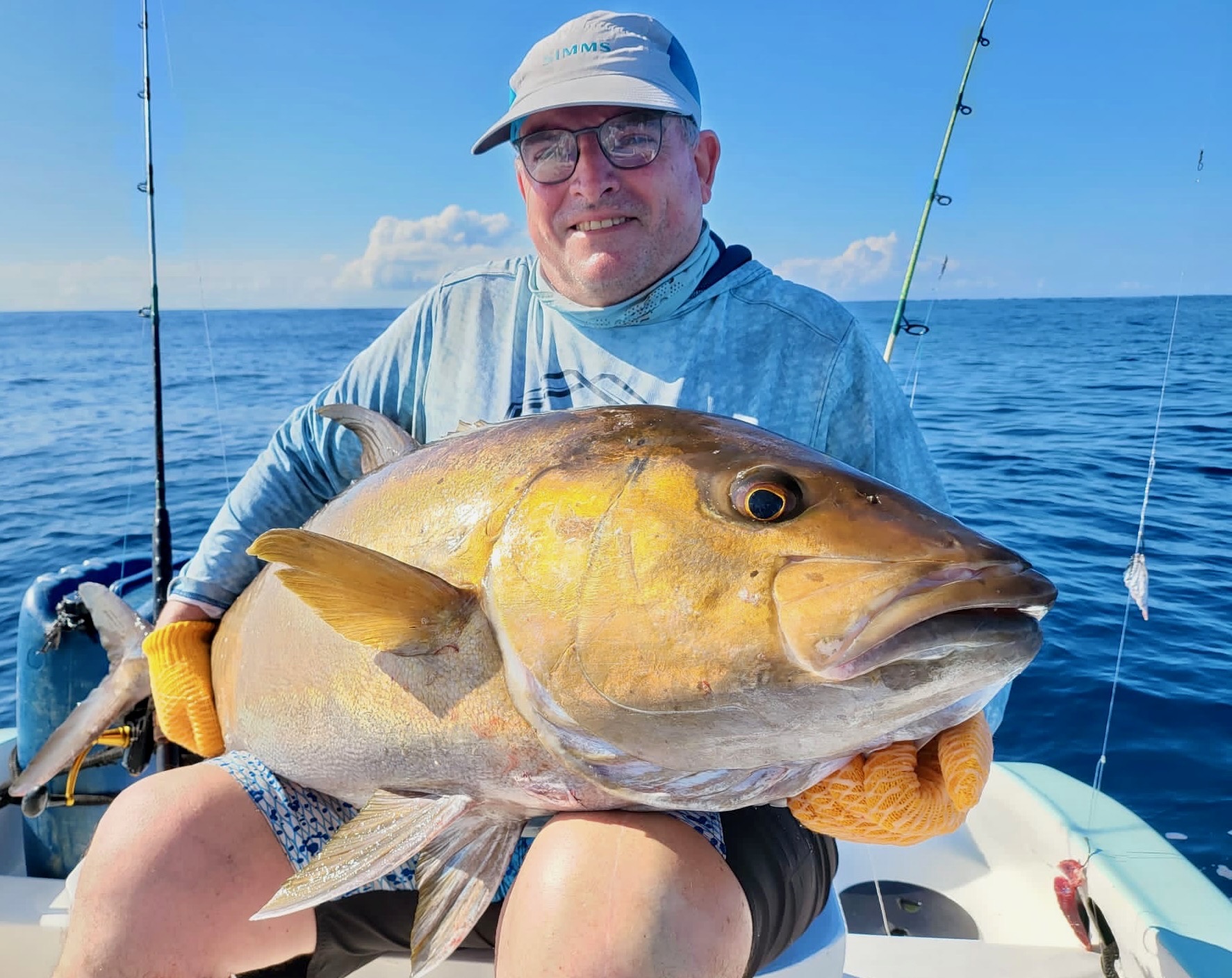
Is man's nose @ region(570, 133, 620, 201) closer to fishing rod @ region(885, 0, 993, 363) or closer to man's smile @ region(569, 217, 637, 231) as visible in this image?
man's smile @ region(569, 217, 637, 231)

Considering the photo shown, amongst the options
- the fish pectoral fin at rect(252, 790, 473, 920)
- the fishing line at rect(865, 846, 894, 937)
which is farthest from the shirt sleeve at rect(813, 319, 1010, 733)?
the fishing line at rect(865, 846, 894, 937)

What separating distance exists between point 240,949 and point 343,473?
1.19 m

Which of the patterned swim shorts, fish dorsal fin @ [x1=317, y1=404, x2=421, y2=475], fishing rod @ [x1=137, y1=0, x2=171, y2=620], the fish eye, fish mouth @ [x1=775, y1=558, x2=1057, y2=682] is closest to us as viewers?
fish mouth @ [x1=775, y1=558, x2=1057, y2=682]

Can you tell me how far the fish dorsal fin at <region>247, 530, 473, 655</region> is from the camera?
1.28 meters

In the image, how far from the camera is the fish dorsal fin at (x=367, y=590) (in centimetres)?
128

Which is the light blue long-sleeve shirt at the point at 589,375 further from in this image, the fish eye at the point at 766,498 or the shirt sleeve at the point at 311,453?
the fish eye at the point at 766,498

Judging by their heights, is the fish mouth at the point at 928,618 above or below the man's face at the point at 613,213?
below

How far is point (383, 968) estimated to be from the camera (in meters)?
2.05

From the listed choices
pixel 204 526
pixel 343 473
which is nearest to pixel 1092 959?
pixel 343 473

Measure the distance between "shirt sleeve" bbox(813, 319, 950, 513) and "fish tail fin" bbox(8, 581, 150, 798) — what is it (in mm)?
1837

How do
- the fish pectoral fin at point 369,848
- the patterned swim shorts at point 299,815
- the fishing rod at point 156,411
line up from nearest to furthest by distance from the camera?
1. the fish pectoral fin at point 369,848
2. the patterned swim shorts at point 299,815
3. the fishing rod at point 156,411

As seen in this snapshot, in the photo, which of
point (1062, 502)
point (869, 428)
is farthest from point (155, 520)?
point (1062, 502)

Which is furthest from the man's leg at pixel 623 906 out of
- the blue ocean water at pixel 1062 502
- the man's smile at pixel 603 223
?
the blue ocean water at pixel 1062 502

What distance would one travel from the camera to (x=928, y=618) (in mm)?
1012
